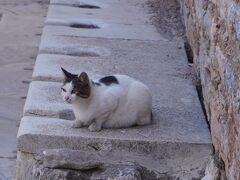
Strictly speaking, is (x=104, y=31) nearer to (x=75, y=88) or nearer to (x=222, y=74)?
(x=75, y=88)

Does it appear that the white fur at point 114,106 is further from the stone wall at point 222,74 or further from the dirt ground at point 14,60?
the dirt ground at point 14,60

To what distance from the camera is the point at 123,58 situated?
17.7ft

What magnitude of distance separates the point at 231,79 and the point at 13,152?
75.2 inches

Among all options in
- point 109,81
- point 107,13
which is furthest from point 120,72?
point 107,13

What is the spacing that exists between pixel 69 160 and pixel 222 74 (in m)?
0.83

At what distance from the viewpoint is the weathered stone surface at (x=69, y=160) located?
371 centimetres

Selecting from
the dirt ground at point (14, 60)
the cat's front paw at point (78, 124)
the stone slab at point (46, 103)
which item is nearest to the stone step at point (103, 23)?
the dirt ground at point (14, 60)

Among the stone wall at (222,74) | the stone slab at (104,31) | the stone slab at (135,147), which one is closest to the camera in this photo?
the stone wall at (222,74)

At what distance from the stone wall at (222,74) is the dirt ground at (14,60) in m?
1.26

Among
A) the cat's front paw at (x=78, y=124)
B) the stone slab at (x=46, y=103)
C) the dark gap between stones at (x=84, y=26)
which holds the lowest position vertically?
the dark gap between stones at (x=84, y=26)

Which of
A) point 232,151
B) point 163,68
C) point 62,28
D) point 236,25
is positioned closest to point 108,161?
Answer: point 232,151

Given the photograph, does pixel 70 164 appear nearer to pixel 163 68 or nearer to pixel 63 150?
pixel 63 150

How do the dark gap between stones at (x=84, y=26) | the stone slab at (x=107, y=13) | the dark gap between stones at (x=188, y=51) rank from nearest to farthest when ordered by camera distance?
the dark gap between stones at (x=188, y=51), the dark gap between stones at (x=84, y=26), the stone slab at (x=107, y=13)

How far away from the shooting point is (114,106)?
4.09m
